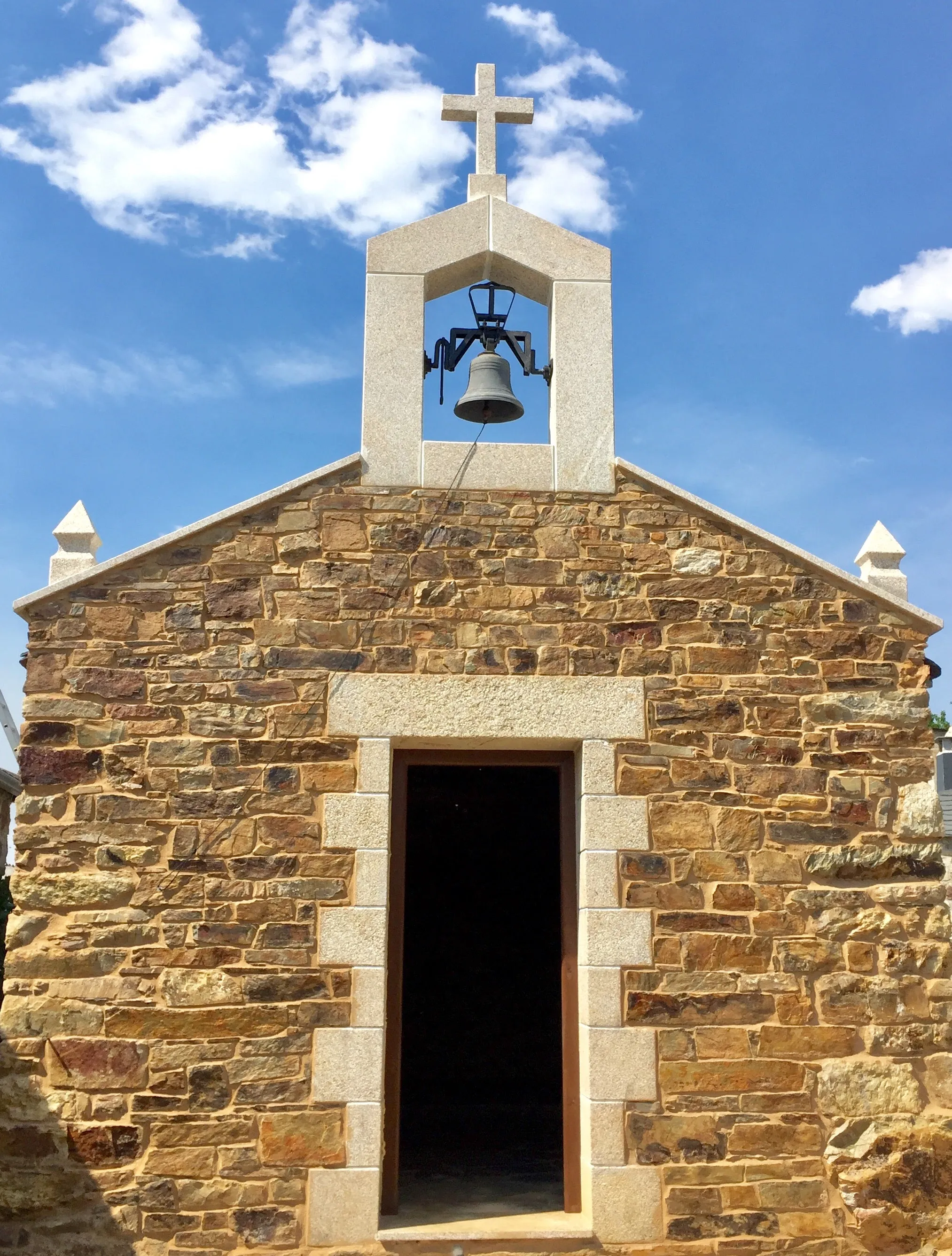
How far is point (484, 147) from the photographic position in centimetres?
576

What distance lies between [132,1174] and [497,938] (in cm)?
521

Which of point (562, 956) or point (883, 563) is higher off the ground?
point (883, 563)

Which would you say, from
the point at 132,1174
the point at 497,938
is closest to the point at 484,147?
the point at 132,1174

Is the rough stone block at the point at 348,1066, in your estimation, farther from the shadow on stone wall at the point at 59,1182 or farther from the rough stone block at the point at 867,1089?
the rough stone block at the point at 867,1089

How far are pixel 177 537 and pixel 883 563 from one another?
3.48m

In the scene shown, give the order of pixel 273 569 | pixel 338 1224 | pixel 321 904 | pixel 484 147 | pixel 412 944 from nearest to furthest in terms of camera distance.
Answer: pixel 338 1224, pixel 321 904, pixel 273 569, pixel 484 147, pixel 412 944

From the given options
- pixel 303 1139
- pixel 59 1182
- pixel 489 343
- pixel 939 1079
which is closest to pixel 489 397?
pixel 489 343

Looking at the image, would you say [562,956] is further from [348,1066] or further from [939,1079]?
[939,1079]

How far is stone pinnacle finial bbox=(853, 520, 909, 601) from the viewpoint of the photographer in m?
5.41

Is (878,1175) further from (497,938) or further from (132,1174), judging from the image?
(497,938)

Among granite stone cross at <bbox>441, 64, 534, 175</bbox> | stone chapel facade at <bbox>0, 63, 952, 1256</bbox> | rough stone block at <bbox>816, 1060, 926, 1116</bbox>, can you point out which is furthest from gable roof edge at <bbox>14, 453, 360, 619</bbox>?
rough stone block at <bbox>816, 1060, 926, 1116</bbox>

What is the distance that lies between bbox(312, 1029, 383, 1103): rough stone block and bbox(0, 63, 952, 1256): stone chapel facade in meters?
0.02

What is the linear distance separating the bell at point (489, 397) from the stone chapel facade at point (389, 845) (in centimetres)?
25

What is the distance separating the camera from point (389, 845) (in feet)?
16.0
